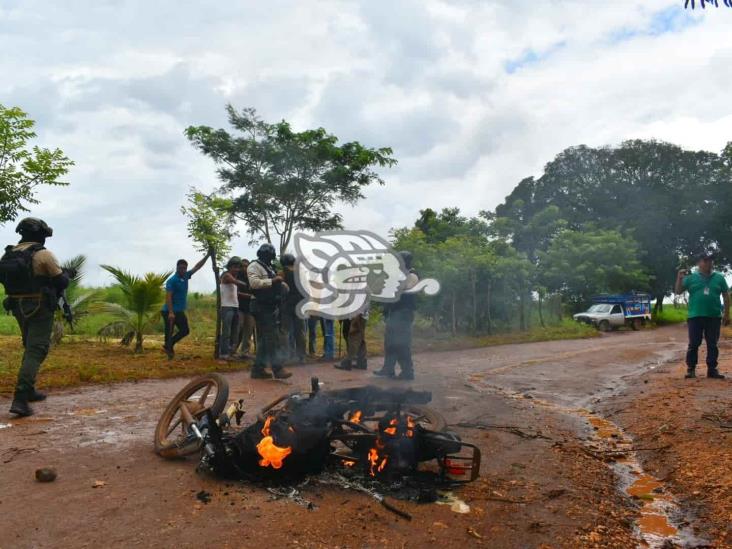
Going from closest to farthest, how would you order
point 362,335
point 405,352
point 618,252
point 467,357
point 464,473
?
point 464,473 → point 405,352 → point 362,335 → point 467,357 → point 618,252

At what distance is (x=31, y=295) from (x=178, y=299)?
15.8 feet

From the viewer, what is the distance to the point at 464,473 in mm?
4273

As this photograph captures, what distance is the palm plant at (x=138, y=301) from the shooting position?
12203 millimetres

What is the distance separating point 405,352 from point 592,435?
3412 mm

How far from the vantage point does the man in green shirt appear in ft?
30.0

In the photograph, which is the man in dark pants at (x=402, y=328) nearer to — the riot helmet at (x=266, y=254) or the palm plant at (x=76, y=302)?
the riot helmet at (x=266, y=254)

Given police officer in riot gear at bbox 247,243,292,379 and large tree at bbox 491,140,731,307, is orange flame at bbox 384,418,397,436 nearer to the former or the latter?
police officer in riot gear at bbox 247,243,292,379

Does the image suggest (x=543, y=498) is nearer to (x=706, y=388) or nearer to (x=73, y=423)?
(x=73, y=423)

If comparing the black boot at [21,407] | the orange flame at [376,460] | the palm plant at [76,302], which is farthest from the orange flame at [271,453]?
the palm plant at [76,302]

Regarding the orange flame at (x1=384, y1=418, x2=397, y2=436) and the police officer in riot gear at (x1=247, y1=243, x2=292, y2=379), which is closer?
the orange flame at (x1=384, y1=418, x2=397, y2=436)

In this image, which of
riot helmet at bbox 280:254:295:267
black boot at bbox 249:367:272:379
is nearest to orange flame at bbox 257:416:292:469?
black boot at bbox 249:367:272:379

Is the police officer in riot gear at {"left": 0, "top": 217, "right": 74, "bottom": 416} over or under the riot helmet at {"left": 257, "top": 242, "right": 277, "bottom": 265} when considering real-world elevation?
under

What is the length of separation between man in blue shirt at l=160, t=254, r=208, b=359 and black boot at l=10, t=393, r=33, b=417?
15.8 ft

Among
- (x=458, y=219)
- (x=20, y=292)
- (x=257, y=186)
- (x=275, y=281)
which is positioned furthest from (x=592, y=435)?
(x=458, y=219)
